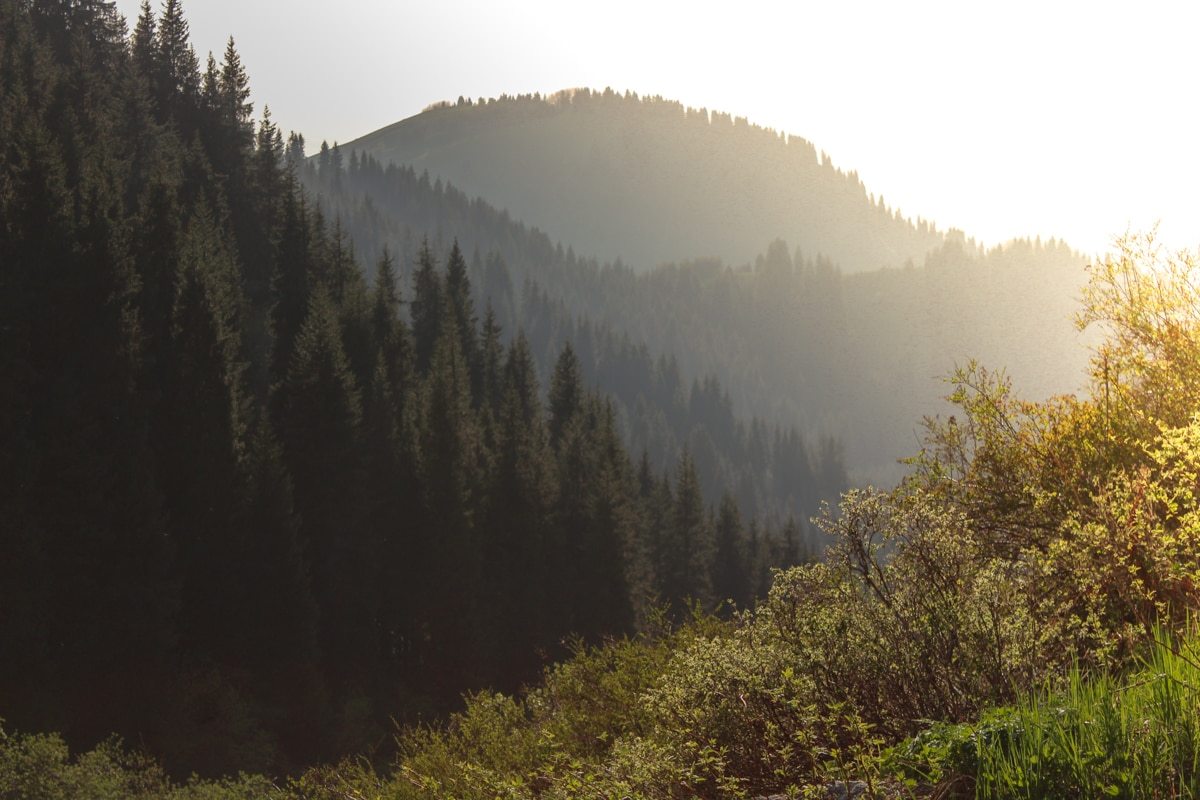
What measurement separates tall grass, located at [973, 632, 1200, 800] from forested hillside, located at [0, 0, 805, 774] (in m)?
11.6

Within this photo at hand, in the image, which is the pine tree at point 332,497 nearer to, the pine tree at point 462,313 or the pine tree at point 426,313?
the pine tree at point 462,313

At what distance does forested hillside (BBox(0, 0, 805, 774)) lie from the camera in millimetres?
28719

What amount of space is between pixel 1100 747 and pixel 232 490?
33.0 meters

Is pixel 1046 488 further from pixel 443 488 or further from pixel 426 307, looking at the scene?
pixel 426 307

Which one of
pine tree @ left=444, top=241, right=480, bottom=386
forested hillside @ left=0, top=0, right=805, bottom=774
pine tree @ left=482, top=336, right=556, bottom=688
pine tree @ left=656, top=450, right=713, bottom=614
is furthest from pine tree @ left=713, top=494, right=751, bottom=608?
pine tree @ left=482, top=336, right=556, bottom=688

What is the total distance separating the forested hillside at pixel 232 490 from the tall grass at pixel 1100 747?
1159 cm

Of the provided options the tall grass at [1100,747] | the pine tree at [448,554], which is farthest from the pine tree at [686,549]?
the tall grass at [1100,747]

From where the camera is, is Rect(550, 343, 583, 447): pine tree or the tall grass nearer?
the tall grass

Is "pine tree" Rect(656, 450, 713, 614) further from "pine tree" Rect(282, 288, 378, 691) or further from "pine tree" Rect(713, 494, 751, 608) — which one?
"pine tree" Rect(282, 288, 378, 691)

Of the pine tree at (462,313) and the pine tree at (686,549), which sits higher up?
the pine tree at (462,313)

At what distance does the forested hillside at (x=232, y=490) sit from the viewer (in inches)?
1131

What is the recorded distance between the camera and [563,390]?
273 feet

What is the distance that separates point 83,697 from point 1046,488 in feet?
85.7

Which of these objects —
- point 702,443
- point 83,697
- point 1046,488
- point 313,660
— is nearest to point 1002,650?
point 1046,488
